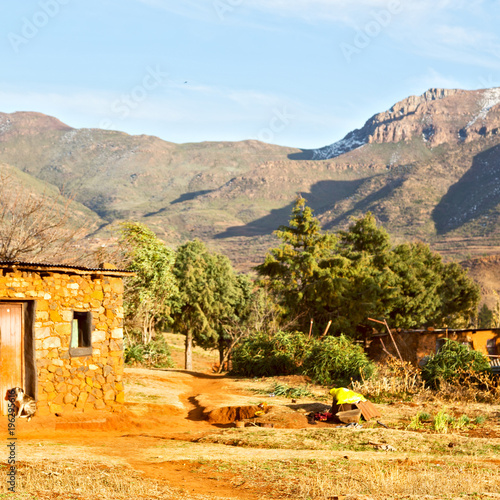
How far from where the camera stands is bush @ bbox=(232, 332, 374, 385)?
69.0 ft

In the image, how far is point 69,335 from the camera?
14.8 metres

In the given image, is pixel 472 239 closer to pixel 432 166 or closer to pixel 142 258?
pixel 432 166

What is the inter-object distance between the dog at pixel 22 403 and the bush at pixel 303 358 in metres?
9.97

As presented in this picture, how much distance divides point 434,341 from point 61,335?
665 inches

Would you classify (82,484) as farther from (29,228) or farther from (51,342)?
(29,228)

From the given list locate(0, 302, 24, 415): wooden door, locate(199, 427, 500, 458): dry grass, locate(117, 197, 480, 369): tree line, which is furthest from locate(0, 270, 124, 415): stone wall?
locate(117, 197, 480, 369): tree line

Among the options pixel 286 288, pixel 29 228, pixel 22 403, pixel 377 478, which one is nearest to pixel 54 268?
pixel 22 403

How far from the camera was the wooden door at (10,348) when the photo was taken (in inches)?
552

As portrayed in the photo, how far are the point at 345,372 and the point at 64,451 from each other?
471 inches

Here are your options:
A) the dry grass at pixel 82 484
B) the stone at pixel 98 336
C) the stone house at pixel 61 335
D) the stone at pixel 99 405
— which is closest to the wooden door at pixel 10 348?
the stone house at pixel 61 335

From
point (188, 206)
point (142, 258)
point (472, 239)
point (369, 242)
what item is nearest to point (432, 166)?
point (472, 239)

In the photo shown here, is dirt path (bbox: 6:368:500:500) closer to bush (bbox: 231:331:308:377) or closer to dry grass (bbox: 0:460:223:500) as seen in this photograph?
dry grass (bbox: 0:460:223:500)

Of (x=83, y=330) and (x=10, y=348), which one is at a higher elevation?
(x=83, y=330)

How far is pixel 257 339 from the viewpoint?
2638cm
